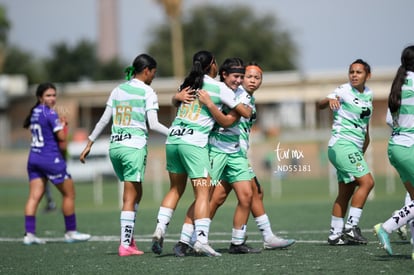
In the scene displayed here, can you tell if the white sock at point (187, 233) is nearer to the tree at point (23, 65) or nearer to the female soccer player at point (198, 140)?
the female soccer player at point (198, 140)

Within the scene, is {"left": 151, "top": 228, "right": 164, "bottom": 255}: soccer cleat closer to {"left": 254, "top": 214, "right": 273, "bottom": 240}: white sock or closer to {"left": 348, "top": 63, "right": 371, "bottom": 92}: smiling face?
{"left": 254, "top": 214, "right": 273, "bottom": 240}: white sock

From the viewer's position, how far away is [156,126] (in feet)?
31.2

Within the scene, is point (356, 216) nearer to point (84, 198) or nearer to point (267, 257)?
point (267, 257)

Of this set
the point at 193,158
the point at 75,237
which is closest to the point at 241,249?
the point at 193,158

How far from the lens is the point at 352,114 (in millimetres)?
10367

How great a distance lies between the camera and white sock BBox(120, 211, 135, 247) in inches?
385

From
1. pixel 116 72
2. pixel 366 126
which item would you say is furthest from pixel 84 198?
pixel 116 72

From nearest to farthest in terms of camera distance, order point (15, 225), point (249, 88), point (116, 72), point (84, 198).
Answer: point (249, 88) < point (15, 225) < point (84, 198) < point (116, 72)

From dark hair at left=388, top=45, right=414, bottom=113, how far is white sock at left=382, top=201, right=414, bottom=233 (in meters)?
1.03

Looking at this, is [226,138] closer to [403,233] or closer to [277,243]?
[277,243]

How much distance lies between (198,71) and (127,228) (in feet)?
6.90

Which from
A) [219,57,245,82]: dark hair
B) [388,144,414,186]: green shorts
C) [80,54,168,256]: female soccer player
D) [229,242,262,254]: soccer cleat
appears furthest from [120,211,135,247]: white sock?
[388,144,414,186]: green shorts

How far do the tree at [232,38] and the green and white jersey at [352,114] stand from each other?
73.6m

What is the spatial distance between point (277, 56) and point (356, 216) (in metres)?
76.8
